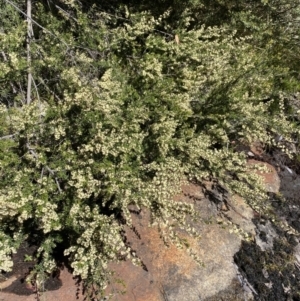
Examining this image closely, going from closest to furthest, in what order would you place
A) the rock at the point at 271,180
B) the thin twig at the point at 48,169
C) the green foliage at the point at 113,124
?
the green foliage at the point at 113,124, the thin twig at the point at 48,169, the rock at the point at 271,180

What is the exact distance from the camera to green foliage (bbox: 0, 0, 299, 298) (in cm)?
354

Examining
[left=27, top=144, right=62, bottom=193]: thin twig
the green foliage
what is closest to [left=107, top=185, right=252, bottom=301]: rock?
the green foliage

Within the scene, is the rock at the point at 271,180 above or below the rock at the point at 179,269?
above

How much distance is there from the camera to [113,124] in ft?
12.5

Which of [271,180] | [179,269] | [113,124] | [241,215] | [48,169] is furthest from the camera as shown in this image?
[271,180]

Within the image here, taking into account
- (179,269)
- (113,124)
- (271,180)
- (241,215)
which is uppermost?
(113,124)

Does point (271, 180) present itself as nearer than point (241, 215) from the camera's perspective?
No

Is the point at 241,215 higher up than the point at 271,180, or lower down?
lower down

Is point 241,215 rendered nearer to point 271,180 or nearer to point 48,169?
point 271,180

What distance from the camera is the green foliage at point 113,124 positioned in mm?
3537

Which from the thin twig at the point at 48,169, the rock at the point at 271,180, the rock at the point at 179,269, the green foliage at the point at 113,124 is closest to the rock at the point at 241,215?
the rock at the point at 179,269

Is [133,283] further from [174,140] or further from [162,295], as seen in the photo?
[174,140]

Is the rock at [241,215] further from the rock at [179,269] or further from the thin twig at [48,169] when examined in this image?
the thin twig at [48,169]

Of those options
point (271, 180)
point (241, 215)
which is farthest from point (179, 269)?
point (271, 180)
